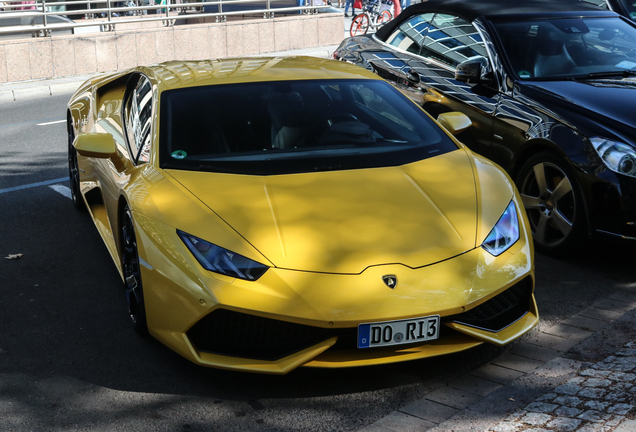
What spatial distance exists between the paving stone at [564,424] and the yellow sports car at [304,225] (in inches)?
22.8

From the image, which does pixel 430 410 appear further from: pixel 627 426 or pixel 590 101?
pixel 590 101

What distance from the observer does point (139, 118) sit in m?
4.76

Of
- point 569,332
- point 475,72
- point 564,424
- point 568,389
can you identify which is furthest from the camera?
point 475,72

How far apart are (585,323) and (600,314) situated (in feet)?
0.55

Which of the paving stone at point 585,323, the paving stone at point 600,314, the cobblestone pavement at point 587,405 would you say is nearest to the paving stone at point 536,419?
the cobblestone pavement at point 587,405

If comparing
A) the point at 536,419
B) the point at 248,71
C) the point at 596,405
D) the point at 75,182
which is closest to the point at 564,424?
the point at 536,419

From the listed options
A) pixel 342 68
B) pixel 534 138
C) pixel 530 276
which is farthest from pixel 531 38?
pixel 530 276

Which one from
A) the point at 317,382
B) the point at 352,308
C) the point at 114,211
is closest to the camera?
the point at 352,308

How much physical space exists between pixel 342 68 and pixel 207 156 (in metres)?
1.36

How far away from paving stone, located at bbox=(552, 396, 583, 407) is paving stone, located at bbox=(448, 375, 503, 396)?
348 millimetres

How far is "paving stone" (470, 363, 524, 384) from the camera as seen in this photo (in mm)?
3590

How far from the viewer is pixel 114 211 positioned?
448cm

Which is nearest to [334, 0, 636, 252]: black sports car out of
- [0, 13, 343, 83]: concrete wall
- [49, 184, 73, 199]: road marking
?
[49, 184, 73, 199]: road marking

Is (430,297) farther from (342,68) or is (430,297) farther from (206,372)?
(342,68)
